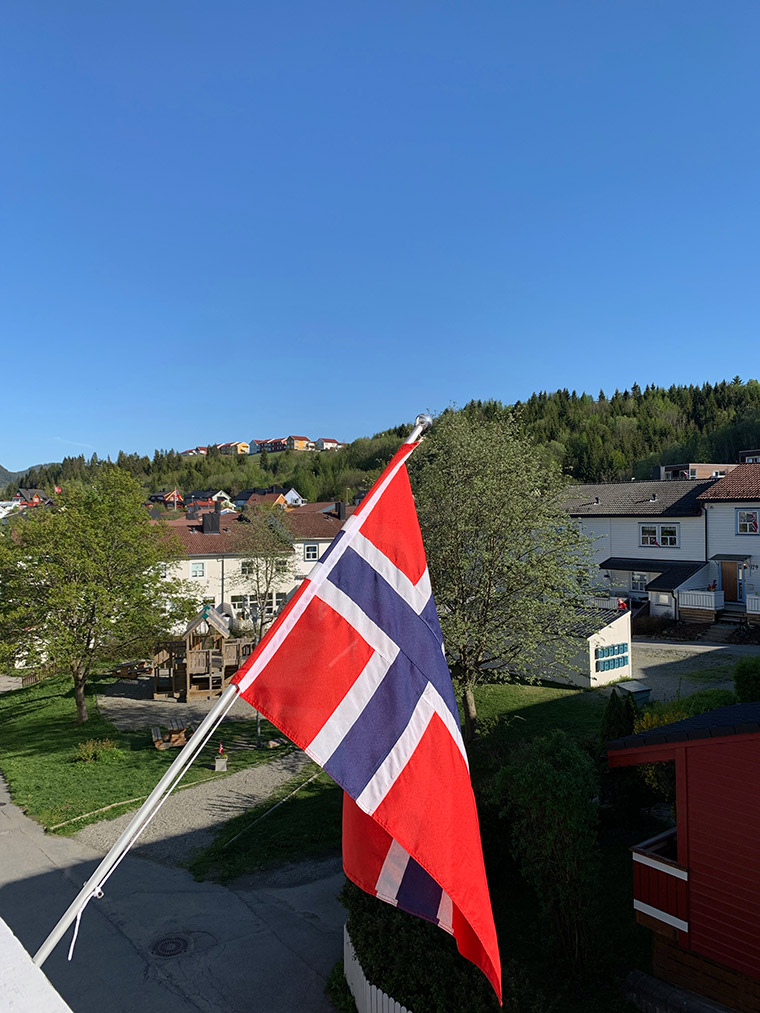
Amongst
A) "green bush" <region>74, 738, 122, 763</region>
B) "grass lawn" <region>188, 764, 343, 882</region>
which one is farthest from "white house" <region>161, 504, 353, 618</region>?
"grass lawn" <region>188, 764, 343, 882</region>

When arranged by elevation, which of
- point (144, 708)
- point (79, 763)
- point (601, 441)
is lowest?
point (144, 708)

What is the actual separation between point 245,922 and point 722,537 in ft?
107

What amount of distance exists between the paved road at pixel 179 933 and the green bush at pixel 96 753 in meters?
5.63

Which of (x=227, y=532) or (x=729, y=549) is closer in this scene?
(x=729, y=549)

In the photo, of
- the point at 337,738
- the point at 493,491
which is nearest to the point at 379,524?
the point at 337,738

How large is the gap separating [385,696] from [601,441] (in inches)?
4566

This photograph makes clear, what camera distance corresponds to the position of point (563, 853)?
7.95 metres

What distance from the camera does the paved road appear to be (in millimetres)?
8688

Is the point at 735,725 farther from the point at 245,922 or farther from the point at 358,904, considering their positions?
the point at 245,922

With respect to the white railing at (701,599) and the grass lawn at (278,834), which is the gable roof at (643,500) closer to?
the white railing at (701,599)

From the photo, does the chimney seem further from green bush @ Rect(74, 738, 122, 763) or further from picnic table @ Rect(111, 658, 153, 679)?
green bush @ Rect(74, 738, 122, 763)

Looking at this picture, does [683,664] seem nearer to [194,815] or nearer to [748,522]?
[748,522]

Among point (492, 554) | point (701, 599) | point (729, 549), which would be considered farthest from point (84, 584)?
point (729, 549)

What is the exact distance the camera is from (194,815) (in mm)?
15086
